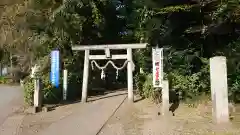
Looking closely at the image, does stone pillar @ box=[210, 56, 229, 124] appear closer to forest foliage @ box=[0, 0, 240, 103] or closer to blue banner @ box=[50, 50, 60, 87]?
forest foliage @ box=[0, 0, 240, 103]

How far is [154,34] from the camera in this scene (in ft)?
45.7

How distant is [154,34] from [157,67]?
5.25ft

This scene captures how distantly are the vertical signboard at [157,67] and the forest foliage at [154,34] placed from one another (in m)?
0.69

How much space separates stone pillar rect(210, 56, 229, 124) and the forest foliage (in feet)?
6.92

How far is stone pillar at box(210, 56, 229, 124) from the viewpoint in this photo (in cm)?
938

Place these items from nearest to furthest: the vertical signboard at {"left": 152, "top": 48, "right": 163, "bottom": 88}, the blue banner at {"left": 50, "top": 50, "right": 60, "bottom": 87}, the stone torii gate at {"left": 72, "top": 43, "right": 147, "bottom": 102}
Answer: the vertical signboard at {"left": 152, "top": 48, "right": 163, "bottom": 88}
the blue banner at {"left": 50, "top": 50, "right": 60, "bottom": 87}
the stone torii gate at {"left": 72, "top": 43, "right": 147, "bottom": 102}

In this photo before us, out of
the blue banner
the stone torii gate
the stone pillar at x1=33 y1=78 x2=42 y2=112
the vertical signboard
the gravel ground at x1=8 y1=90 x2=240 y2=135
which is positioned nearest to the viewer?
the gravel ground at x1=8 y1=90 x2=240 y2=135

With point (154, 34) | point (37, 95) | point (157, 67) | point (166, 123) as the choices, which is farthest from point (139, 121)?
point (37, 95)

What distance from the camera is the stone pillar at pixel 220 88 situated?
938 centimetres

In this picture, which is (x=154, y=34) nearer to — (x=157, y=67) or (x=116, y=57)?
(x=157, y=67)

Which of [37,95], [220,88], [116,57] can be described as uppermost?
[116,57]

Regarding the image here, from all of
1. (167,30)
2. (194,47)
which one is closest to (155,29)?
(167,30)

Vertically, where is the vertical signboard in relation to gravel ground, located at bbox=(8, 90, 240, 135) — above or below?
above

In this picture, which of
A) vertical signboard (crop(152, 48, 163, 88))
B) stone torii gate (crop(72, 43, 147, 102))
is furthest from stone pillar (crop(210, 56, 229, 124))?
stone torii gate (crop(72, 43, 147, 102))
